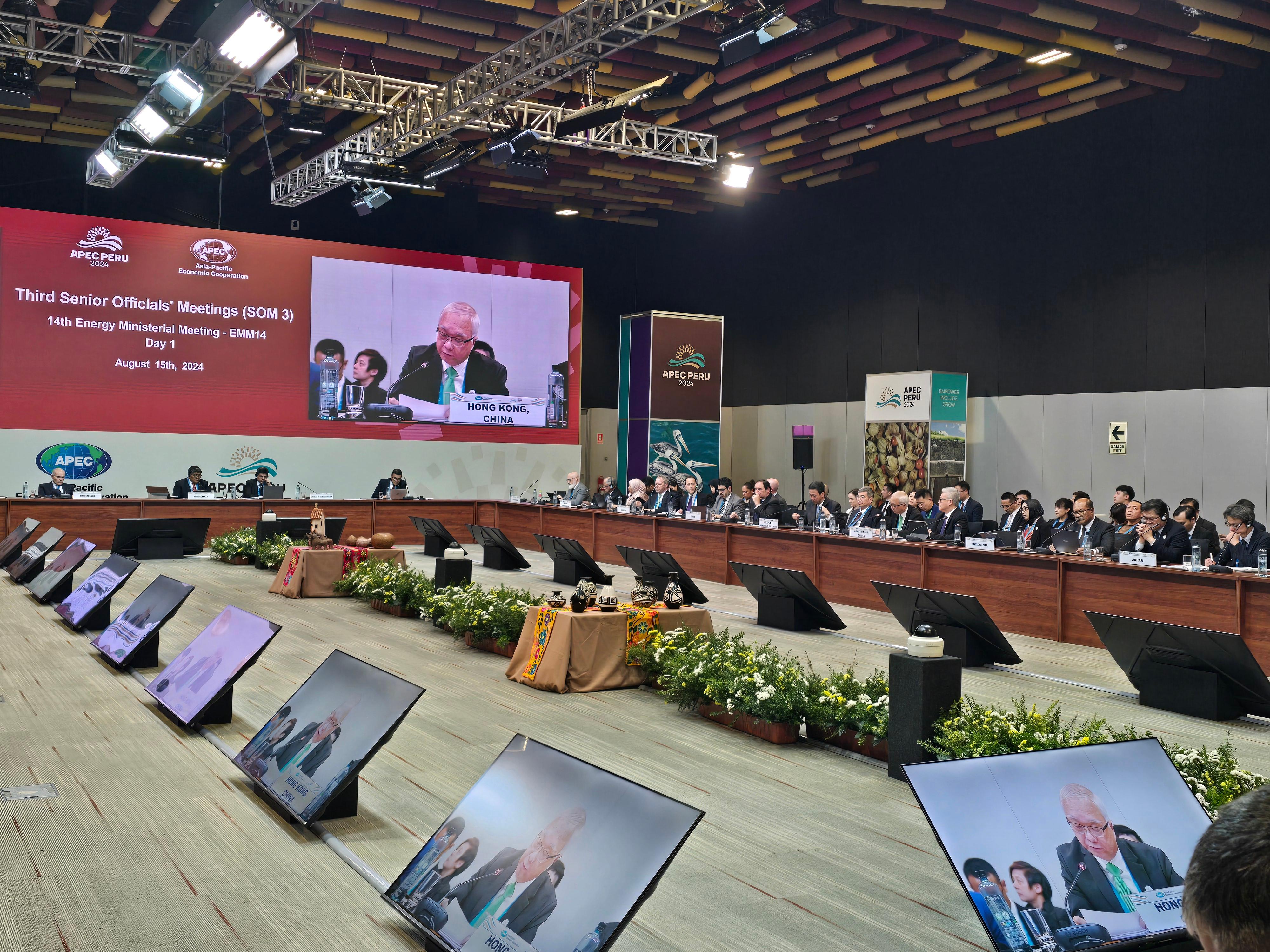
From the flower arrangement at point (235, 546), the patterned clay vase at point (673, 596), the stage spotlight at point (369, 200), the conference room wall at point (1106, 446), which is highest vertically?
the stage spotlight at point (369, 200)

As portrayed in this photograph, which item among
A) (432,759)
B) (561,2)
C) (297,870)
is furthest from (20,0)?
(297,870)

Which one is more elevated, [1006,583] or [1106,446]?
[1106,446]

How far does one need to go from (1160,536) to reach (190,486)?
1190 cm

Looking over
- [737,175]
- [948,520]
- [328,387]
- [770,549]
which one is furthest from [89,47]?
[948,520]

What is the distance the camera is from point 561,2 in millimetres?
10562

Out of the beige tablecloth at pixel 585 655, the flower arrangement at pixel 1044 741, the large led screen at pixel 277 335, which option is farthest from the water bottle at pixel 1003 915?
the large led screen at pixel 277 335

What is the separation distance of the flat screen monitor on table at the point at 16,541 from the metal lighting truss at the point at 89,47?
4.84 m

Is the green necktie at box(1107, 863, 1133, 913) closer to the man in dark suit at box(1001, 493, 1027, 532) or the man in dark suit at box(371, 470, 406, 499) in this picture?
the man in dark suit at box(1001, 493, 1027, 532)

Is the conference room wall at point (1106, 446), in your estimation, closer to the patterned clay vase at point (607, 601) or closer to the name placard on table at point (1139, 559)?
the name placard on table at point (1139, 559)

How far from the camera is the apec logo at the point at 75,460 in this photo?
14781 mm

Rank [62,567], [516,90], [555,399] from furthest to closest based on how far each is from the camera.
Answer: [555,399]
[516,90]
[62,567]

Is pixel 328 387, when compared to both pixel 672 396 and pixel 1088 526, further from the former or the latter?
pixel 1088 526

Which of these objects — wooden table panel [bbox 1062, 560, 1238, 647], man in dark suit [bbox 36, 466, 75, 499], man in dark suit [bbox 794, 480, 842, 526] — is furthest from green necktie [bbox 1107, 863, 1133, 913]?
man in dark suit [bbox 36, 466, 75, 499]

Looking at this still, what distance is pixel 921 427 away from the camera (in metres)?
14.7
